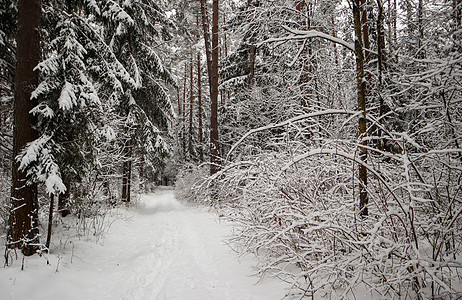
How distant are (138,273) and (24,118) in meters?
3.65

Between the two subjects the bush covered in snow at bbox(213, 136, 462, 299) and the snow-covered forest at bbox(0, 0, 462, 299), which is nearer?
the bush covered in snow at bbox(213, 136, 462, 299)

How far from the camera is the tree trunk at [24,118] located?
13.9 ft

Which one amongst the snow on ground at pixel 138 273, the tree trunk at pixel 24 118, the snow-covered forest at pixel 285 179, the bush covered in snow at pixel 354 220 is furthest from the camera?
the tree trunk at pixel 24 118

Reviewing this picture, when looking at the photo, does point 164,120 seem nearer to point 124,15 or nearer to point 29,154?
point 124,15

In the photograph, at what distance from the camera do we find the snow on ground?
3.28 m

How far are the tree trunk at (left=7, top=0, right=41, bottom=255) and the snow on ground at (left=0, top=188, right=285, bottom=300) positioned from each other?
0.57 m

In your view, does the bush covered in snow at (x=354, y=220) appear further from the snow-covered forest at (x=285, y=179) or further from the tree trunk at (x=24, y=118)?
the tree trunk at (x=24, y=118)

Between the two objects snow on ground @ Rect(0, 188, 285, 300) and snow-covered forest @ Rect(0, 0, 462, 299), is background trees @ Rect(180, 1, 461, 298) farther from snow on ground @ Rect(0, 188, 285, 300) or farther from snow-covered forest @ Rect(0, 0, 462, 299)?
snow on ground @ Rect(0, 188, 285, 300)

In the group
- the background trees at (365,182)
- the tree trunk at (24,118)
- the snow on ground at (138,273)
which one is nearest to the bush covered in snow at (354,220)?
the background trees at (365,182)

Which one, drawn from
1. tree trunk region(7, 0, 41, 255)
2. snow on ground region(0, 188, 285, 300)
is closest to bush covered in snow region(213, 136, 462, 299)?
snow on ground region(0, 188, 285, 300)

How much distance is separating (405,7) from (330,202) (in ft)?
11.5

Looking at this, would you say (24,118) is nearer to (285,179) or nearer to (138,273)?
(138,273)

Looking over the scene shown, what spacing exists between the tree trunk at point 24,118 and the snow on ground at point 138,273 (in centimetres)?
57

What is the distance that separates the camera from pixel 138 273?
4145 millimetres
